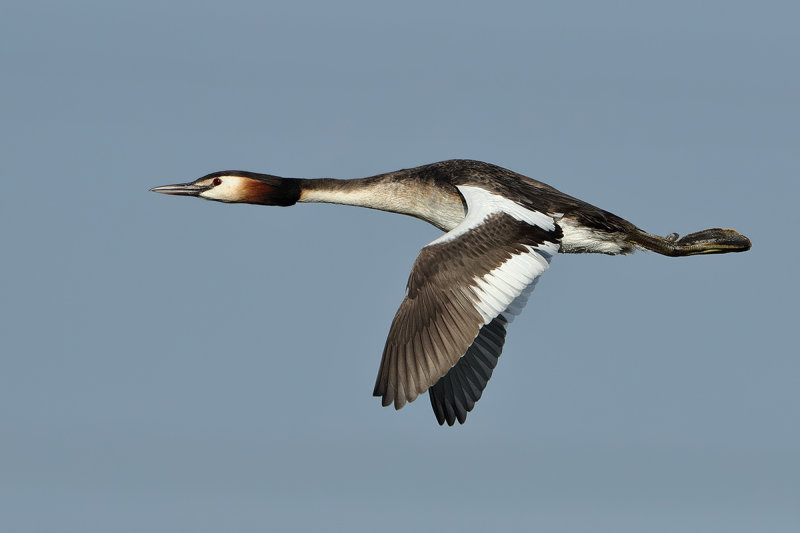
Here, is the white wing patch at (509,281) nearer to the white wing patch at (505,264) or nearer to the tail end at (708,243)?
the white wing patch at (505,264)

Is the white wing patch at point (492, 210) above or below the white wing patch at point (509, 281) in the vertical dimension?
above

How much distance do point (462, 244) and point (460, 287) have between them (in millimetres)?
532

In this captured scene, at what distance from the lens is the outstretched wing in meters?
11.6

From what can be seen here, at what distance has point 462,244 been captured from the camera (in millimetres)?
12242

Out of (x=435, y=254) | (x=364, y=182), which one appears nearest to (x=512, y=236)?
(x=435, y=254)

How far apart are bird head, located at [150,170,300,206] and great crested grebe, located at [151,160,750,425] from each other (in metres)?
0.01

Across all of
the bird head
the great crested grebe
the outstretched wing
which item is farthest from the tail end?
the bird head

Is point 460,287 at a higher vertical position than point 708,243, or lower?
lower

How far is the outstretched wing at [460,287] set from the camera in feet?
38.0

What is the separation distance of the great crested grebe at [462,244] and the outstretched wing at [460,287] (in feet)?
0.04

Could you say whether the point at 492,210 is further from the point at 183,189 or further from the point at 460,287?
the point at 183,189

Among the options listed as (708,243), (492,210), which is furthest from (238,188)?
(708,243)

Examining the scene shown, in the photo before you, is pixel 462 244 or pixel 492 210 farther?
pixel 492 210

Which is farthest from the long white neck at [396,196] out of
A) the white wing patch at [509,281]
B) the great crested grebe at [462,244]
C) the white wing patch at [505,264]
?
the white wing patch at [509,281]
